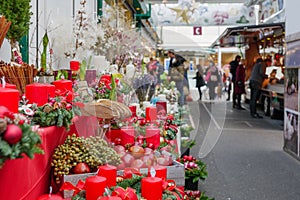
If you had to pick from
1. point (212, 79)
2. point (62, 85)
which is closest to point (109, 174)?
point (62, 85)

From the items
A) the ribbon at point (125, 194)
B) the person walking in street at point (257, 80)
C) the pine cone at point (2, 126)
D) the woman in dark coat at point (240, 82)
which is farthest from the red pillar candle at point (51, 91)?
the woman in dark coat at point (240, 82)

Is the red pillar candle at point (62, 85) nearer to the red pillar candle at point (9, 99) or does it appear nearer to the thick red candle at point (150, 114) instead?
the red pillar candle at point (9, 99)

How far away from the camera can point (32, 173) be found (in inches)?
44.5

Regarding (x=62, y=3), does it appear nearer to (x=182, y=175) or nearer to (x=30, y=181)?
(x=182, y=175)

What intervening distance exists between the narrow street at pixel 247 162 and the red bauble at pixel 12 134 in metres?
3.02

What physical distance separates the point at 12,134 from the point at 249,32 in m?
11.3

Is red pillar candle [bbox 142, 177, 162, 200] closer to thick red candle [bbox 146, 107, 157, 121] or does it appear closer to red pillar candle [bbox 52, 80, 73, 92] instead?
red pillar candle [bbox 52, 80, 73, 92]

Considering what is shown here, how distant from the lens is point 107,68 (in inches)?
110

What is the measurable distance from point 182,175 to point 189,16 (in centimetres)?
1178

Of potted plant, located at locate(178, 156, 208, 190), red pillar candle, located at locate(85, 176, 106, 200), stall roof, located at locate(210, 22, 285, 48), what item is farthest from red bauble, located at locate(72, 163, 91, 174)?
stall roof, located at locate(210, 22, 285, 48)

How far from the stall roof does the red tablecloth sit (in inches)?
329

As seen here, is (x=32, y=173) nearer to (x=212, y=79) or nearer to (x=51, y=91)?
(x=51, y=91)

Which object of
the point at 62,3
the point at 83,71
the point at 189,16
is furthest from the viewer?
the point at 189,16

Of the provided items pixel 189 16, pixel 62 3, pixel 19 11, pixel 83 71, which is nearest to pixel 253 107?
pixel 189 16
